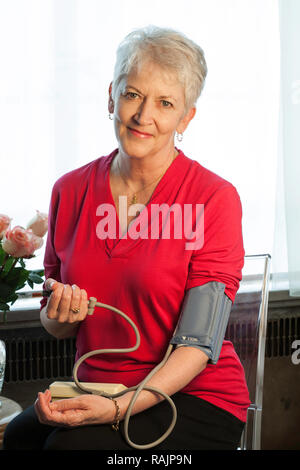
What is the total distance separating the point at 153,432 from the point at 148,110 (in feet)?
2.20

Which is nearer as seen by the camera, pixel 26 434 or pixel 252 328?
pixel 26 434

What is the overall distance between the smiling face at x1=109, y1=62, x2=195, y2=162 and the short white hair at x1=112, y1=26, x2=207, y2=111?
0.02 metres

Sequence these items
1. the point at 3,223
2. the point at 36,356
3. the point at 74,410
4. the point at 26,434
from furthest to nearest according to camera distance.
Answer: the point at 36,356, the point at 3,223, the point at 26,434, the point at 74,410

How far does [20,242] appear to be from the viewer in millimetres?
1459

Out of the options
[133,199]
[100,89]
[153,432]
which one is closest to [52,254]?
[133,199]

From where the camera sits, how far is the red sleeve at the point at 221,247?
4.37 feet

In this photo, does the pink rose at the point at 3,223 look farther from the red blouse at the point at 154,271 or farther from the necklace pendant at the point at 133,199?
the necklace pendant at the point at 133,199

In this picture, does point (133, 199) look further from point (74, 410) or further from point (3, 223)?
point (74, 410)

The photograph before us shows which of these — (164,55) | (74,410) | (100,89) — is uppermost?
(100,89)

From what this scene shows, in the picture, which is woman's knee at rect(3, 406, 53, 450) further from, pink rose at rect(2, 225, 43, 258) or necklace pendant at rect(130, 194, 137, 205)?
necklace pendant at rect(130, 194, 137, 205)

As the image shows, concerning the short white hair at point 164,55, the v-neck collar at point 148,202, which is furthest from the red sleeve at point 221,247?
the short white hair at point 164,55

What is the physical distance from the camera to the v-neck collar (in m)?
1.39

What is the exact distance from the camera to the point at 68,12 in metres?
1.98

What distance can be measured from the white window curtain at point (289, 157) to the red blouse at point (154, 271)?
82 centimetres
